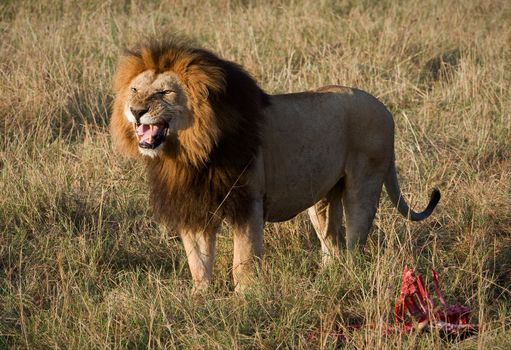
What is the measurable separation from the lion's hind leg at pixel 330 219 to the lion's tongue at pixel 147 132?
1.26 metres

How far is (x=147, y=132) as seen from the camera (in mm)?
3941

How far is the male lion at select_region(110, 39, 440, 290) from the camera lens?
3.94 meters

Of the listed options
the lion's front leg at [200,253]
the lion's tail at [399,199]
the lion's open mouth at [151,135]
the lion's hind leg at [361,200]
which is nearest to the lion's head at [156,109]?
the lion's open mouth at [151,135]

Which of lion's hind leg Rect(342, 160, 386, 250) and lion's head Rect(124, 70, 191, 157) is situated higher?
lion's head Rect(124, 70, 191, 157)

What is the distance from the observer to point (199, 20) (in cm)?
945

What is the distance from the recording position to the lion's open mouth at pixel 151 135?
3916 millimetres

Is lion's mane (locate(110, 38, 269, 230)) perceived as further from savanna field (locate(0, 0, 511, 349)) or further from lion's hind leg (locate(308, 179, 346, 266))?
lion's hind leg (locate(308, 179, 346, 266))

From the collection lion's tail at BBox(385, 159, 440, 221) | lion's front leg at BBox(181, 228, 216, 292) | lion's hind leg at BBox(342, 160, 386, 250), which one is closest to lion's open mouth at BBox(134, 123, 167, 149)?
lion's front leg at BBox(181, 228, 216, 292)

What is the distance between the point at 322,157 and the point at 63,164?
1836mm

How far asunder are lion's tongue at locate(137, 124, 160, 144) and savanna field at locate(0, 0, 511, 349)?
0.62 m

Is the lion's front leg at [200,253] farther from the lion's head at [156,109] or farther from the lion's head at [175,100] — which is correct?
the lion's head at [156,109]

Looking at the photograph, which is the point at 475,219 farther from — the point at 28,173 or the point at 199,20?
the point at 199,20

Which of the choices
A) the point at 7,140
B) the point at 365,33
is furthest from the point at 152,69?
the point at 365,33

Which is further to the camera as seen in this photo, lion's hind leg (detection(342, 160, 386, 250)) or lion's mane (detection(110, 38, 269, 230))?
lion's hind leg (detection(342, 160, 386, 250))
